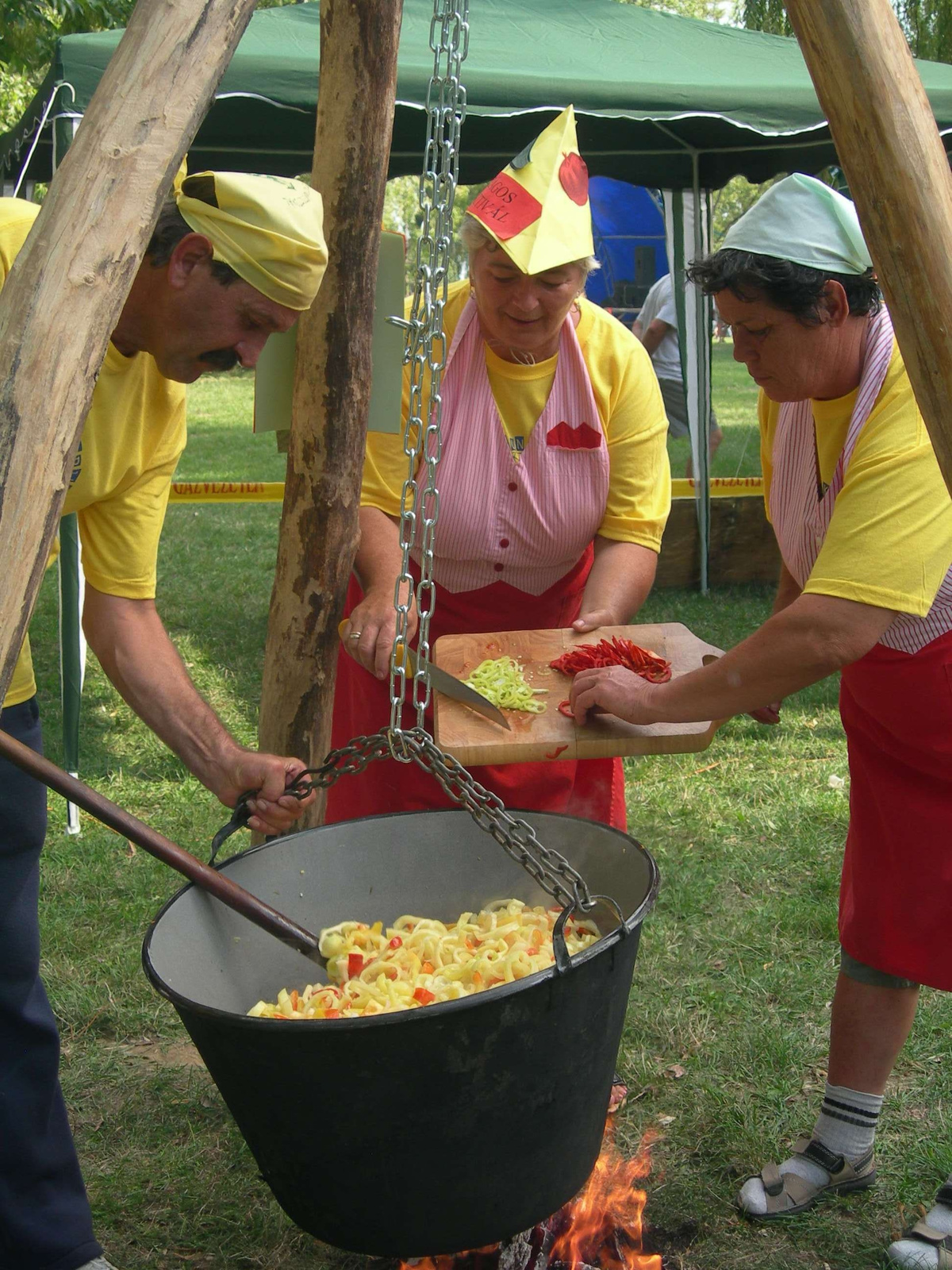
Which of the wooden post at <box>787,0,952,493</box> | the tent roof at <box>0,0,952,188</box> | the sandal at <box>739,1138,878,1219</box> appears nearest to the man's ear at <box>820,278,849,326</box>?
the wooden post at <box>787,0,952,493</box>

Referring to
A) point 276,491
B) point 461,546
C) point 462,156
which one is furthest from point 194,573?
point 461,546

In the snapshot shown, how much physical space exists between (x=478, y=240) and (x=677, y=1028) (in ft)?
7.63

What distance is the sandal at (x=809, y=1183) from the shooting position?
2.84 metres

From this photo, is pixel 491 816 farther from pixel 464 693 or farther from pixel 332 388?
pixel 332 388

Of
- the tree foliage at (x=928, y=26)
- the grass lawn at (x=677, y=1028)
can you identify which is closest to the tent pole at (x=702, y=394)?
the grass lawn at (x=677, y=1028)

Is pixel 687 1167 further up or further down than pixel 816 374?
further down

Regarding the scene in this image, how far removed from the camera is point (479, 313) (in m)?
3.02

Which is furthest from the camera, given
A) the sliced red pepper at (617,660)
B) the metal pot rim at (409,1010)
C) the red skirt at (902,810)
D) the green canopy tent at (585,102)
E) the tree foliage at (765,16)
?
the tree foliage at (765,16)

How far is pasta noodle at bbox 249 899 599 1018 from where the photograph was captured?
2.04m

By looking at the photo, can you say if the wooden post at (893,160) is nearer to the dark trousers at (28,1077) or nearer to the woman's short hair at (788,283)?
the woman's short hair at (788,283)

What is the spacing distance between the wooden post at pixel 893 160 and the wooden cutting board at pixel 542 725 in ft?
3.78

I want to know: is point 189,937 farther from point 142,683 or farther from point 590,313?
point 590,313

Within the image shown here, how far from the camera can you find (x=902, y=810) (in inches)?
102

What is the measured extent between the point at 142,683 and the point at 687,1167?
5.97 ft
